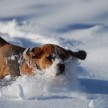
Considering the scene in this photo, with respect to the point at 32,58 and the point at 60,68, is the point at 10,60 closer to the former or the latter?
the point at 32,58

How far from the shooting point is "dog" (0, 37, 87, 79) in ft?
15.2

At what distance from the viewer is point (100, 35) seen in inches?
353

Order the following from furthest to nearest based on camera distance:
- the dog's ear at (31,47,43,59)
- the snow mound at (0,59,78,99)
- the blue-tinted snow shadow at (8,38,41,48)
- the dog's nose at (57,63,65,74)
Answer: the blue-tinted snow shadow at (8,38,41,48) < the dog's ear at (31,47,43,59) < the snow mound at (0,59,78,99) < the dog's nose at (57,63,65,74)

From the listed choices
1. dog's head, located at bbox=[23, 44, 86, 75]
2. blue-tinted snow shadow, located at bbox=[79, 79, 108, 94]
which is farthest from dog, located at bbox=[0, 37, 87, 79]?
blue-tinted snow shadow, located at bbox=[79, 79, 108, 94]

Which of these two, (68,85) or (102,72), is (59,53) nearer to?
(68,85)

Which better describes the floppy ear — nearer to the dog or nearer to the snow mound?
the dog

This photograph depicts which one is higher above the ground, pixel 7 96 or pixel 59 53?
pixel 59 53

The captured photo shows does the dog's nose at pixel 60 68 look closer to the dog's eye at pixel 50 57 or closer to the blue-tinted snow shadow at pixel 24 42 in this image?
the dog's eye at pixel 50 57

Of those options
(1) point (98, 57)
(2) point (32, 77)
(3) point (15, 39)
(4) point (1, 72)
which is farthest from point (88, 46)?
(2) point (32, 77)

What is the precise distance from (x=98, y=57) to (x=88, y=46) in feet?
2.20

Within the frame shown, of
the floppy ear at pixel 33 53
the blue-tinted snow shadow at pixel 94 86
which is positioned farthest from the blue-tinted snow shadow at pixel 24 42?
the floppy ear at pixel 33 53

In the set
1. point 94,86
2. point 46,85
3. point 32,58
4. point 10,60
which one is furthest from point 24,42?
point 46,85

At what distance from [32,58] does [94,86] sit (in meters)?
0.71

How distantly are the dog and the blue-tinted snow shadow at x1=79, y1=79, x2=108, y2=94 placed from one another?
12.4 inches
